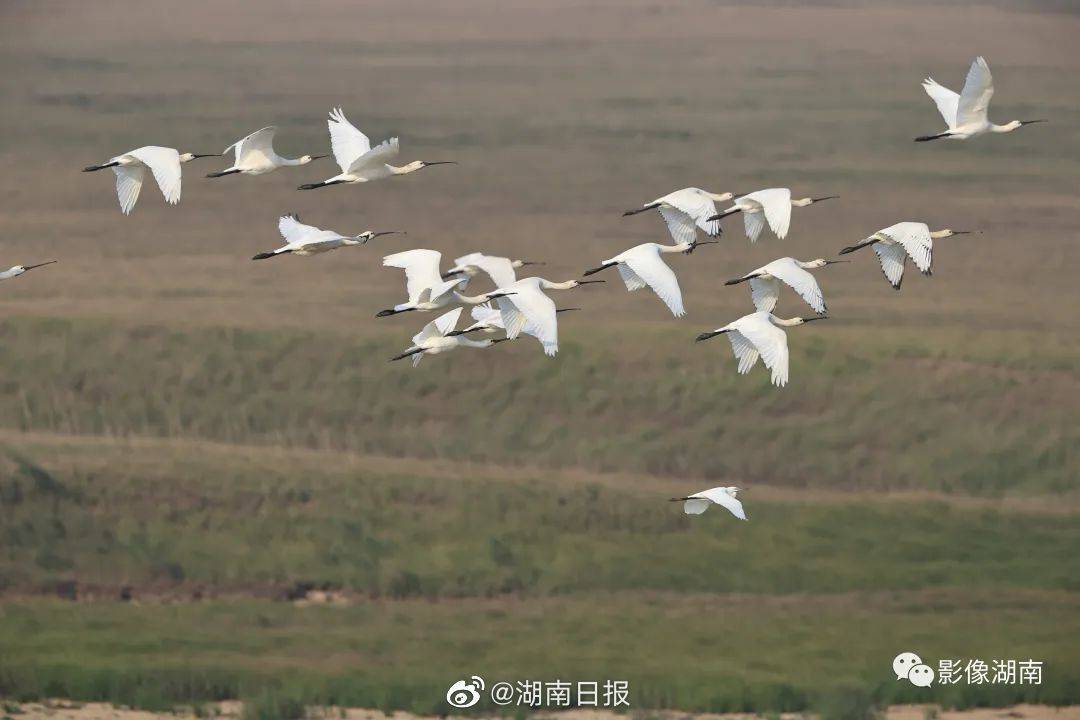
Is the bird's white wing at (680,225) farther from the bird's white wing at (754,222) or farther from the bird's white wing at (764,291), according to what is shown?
the bird's white wing at (764,291)

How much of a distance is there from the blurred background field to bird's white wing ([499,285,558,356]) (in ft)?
19.7

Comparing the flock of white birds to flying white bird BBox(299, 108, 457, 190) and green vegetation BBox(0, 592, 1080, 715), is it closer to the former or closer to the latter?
flying white bird BBox(299, 108, 457, 190)

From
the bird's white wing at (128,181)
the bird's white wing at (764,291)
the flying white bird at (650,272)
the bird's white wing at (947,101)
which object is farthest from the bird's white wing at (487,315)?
the bird's white wing at (947,101)

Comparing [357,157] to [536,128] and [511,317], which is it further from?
[536,128]

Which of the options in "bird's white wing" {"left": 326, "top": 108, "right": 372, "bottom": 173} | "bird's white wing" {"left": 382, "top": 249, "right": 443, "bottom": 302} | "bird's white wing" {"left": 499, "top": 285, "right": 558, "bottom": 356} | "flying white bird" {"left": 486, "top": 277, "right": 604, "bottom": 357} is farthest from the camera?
"bird's white wing" {"left": 326, "top": 108, "right": 372, "bottom": 173}

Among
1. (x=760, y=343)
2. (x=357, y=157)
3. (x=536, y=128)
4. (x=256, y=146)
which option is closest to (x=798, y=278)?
(x=760, y=343)

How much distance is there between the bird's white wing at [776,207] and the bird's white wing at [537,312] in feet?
9.56

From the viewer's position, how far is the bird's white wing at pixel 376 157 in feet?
72.2

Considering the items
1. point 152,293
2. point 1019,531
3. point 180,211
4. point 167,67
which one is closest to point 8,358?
point 152,293

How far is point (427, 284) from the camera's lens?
78.7 feet

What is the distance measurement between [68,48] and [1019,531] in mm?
20874

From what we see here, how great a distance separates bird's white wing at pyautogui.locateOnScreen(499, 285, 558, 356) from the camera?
68.3 ft

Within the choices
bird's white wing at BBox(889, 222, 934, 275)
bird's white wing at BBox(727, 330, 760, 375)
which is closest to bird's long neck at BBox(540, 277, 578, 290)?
bird's white wing at BBox(727, 330, 760, 375)

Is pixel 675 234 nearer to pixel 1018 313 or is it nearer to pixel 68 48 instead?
pixel 1018 313
